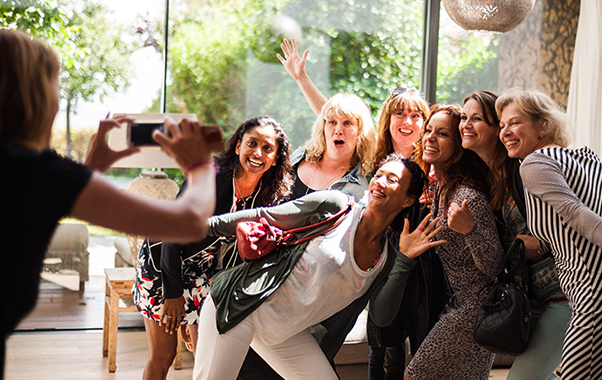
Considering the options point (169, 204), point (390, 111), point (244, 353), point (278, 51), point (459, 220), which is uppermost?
point (278, 51)

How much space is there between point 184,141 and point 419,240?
1.38 meters

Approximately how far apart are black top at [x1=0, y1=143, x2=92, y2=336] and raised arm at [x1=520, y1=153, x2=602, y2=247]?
1.63 m

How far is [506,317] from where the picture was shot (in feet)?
7.34

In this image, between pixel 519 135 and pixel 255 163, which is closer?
pixel 519 135

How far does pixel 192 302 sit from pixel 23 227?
5.23 feet

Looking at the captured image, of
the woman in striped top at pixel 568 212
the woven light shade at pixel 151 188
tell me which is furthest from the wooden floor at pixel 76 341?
the woman in striped top at pixel 568 212

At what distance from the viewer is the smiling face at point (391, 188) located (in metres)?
2.33

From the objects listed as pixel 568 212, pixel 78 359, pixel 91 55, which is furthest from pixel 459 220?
pixel 91 55

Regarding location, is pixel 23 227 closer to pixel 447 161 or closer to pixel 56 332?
pixel 447 161

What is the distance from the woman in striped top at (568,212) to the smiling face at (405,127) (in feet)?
2.33

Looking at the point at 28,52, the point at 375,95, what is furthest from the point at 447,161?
the point at 375,95

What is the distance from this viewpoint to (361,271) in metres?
2.22

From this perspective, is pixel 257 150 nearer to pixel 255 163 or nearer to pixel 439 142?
pixel 255 163

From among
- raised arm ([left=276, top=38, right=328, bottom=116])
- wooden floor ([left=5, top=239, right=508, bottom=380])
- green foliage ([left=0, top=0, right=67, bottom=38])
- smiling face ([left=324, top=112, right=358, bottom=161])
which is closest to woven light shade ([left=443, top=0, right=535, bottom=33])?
smiling face ([left=324, top=112, right=358, bottom=161])
